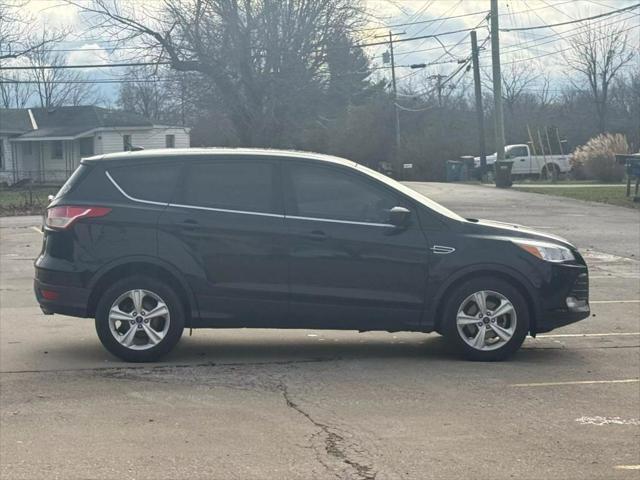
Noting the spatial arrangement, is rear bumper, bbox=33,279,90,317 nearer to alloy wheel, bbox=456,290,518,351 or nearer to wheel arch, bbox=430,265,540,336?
wheel arch, bbox=430,265,540,336

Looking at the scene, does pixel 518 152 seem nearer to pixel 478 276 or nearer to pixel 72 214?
pixel 478 276

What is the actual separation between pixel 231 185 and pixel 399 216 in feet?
4.81

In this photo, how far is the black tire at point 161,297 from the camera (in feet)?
24.0

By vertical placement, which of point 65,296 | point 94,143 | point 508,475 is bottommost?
point 508,475

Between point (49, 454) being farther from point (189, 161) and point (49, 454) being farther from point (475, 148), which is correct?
point (475, 148)

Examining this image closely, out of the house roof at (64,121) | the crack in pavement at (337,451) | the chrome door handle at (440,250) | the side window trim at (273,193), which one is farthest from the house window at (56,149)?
the crack in pavement at (337,451)

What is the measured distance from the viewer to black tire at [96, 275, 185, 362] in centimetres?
732

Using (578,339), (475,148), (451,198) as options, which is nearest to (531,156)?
(475,148)

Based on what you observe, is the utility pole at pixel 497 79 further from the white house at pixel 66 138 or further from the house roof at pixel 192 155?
the house roof at pixel 192 155

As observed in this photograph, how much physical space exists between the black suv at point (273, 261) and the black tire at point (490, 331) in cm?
1

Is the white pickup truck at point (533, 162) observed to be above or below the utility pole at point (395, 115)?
below

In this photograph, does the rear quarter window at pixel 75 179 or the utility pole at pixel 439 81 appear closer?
the rear quarter window at pixel 75 179

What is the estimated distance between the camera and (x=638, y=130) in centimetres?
6462

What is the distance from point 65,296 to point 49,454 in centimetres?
242
